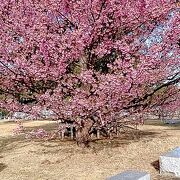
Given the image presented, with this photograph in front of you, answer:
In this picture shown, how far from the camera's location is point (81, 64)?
12.3 metres

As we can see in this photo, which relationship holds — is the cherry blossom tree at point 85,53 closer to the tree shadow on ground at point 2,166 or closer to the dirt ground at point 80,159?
the dirt ground at point 80,159

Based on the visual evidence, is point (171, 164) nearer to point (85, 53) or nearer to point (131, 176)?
point (131, 176)

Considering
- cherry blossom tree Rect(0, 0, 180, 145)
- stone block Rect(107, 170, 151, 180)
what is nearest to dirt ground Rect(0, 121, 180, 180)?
cherry blossom tree Rect(0, 0, 180, 145)

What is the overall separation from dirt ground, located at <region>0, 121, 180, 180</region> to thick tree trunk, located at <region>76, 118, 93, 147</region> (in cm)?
25

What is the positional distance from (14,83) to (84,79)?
2.83 m

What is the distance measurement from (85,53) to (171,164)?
16.1 feet

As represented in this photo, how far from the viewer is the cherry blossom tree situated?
10.7m

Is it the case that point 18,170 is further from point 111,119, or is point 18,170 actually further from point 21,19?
point 21,19

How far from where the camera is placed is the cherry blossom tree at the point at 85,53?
1071 centimetres

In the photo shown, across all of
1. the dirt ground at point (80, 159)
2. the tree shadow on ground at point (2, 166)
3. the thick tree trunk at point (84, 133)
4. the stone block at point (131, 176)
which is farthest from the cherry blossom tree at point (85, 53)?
the stone block at point (131, 176)

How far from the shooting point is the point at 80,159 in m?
11.2

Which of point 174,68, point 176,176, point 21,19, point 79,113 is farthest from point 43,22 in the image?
point 176,176

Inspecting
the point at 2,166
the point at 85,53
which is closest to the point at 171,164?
the point at 85,53

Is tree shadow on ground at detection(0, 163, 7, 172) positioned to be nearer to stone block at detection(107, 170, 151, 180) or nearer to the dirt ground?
the dirt ground
